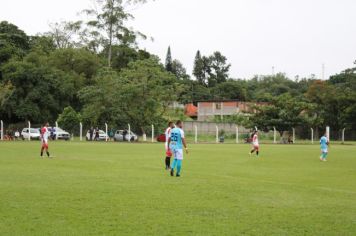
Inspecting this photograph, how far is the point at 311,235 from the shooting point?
28.7ft

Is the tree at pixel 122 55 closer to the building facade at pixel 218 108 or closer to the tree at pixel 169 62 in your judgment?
the building facade at pixel 218 108

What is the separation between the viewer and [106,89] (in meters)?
61.5

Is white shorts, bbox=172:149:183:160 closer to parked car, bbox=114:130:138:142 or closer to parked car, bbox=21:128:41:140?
parked car, bbox=114:130:138:142

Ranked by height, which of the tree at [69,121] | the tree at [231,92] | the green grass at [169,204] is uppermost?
the tree at [231,92]

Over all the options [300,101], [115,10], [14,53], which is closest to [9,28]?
[14,53]

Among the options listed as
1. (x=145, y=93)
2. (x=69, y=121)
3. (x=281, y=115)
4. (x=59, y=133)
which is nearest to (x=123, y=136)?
(x=145, y=93)

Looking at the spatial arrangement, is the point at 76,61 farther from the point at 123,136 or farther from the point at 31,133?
the point at 123,136

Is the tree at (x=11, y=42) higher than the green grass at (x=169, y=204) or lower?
higher

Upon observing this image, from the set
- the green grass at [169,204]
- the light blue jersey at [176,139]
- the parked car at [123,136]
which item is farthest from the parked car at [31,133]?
the light blue jersey at [176,139]

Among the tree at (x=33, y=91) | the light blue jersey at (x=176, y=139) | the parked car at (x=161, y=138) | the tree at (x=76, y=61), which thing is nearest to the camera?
the light blue jersey at (x=176, y=139)

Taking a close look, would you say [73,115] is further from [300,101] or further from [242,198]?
[242,198]

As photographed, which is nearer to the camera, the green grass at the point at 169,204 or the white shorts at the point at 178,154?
the green grass at the point at 169,204

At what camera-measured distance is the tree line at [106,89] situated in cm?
6159

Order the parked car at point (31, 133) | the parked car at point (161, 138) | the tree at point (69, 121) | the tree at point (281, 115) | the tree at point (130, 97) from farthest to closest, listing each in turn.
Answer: the tree at point (69, 121) < the tree at point (130, 97) < the tree at point (281, 115) < the parked car at point (161, 138) < the parked car at point (31, 133)
